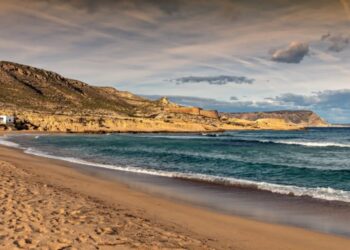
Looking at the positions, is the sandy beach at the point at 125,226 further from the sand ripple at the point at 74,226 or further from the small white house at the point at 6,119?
the small white house at the point at 6,119

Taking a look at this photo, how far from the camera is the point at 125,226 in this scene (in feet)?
35.7

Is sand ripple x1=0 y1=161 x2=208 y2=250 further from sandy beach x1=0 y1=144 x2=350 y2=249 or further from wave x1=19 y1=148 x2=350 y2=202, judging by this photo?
wave x1=19 y1=148 x2=350 y2=202

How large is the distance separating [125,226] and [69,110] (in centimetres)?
13953

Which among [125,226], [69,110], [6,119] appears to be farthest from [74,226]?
[69,110]

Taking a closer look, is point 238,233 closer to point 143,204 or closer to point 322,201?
point 143,204

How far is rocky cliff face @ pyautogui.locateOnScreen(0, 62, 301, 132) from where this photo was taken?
11238cm

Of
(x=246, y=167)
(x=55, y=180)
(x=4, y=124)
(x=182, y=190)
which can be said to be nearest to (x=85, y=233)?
(x=182, y=190)

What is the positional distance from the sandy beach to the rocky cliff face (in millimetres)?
94683

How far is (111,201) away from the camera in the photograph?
15.2 m

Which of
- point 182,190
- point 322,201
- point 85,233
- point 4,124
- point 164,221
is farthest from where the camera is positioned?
point 4,124

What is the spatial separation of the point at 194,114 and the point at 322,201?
181916 millimetres

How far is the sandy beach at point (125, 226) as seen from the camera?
30.5 ft

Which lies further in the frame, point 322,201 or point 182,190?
point 182,190

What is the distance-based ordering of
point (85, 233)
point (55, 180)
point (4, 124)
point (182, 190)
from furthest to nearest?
point (4, 124) < point (55, 180) < point (182, 190) < point (85, 233)
